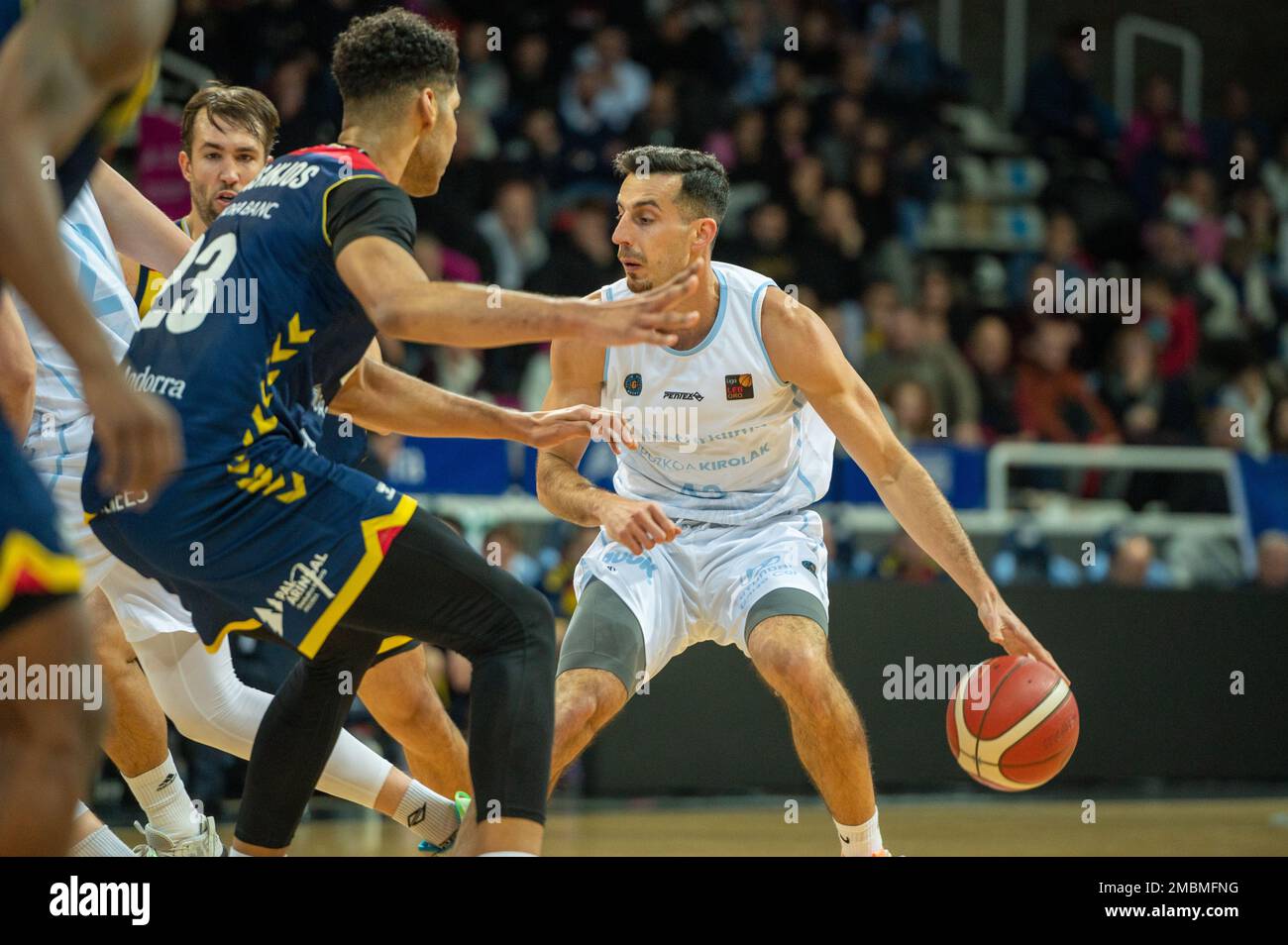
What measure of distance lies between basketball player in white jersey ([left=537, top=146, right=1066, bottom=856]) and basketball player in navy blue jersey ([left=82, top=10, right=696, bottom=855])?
1157mm

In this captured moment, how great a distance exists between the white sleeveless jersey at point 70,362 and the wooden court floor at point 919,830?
2142 mm

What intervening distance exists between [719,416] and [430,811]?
1596 mm

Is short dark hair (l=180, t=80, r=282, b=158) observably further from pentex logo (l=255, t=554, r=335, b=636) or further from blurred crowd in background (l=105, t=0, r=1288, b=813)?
blurred crowd in background (l=105, t=0, r=1288, b=813)

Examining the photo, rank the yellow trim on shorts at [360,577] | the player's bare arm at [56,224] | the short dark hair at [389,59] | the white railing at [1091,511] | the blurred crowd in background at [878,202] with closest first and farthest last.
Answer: the player's bare arm at [56,224]
the yellow trim on shorts at [360,577]
the short dark hair at [389,59]
the white railing at [1091,511]
the blurred crowd in background at [878,202]

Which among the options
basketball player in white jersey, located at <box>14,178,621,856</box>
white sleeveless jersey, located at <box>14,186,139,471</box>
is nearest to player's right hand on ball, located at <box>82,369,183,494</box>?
basketball player in white jersey, located at <box>14,178,621,856</box>

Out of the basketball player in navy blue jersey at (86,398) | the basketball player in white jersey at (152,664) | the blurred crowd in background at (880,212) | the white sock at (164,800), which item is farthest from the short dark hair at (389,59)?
the blurred crowd in background at (880,212)

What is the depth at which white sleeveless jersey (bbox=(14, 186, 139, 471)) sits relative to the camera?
512 centimetres

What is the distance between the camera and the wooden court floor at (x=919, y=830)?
6828 millimetres

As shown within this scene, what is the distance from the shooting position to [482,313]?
11.2 ft

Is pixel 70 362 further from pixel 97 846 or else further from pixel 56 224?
pixel 56 224

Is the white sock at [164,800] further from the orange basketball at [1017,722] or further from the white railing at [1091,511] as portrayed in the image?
the white railing at [1091,511]

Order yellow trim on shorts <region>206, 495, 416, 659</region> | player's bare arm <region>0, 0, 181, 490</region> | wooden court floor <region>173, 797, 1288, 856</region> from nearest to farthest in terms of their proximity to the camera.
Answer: player's bare arm <region>0, 0, 181, 490</region> → yellow trim on shorts <region>206, 495, 416, 659</region> → wooden court floor <region>173, 797, 1288, 856</region>

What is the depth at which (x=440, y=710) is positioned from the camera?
4.98 meters

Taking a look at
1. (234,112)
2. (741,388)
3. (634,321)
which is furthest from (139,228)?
(634,321)
